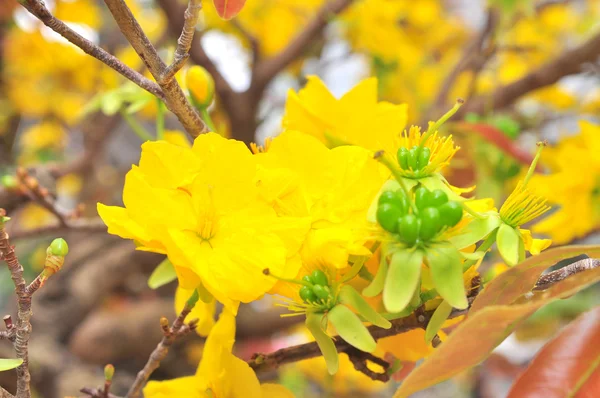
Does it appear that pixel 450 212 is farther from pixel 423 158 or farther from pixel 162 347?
pixel 162 347

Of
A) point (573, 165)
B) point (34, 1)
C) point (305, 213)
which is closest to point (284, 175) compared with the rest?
point (305, 213)

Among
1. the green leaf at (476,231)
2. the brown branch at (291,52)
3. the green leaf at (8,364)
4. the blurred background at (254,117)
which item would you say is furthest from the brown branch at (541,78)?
the green leaf at (8,364)

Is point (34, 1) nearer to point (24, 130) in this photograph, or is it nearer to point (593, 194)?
point (593, 194)

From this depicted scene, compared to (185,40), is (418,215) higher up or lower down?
lower down

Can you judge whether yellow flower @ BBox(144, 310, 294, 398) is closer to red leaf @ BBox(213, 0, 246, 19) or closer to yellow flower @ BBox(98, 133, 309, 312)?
yellow flower @ BBox(98, 133, 309, 312)

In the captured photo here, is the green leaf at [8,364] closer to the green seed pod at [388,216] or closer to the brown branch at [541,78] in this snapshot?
the green seed pod at [388,216]

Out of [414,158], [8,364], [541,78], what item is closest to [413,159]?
[414,158]

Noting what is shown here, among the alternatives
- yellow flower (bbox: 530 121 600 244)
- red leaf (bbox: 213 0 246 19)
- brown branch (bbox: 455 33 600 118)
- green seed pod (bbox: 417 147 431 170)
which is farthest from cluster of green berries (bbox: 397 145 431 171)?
brown branch (bbox: 455 33 600 118)
